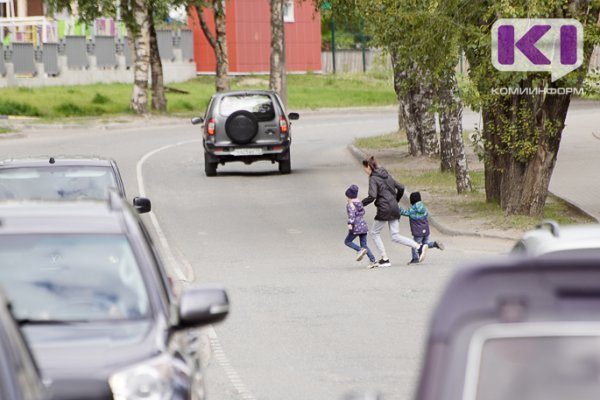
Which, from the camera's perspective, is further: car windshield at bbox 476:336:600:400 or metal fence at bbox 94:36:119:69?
metal fence at bbox 94:36:119:69

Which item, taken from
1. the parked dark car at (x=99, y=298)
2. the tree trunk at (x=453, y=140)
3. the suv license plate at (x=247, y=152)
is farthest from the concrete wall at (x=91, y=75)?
the parked dark car at (x=99, y=298)

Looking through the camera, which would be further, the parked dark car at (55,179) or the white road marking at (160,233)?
the white road marking at (160,233)

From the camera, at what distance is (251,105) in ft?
109

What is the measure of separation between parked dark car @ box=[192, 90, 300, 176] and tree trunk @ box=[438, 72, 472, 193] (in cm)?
352

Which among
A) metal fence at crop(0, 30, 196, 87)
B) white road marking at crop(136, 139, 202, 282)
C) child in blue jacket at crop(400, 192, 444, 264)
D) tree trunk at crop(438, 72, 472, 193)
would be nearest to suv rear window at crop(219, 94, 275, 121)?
white road marking at crop(136, 139, 202, 282)

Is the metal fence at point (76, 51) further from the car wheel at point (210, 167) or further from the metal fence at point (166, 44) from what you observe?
the car wheel at point (210, 167)

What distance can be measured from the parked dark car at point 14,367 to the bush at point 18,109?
49333 millimetres

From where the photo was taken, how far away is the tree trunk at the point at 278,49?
49.1 meters

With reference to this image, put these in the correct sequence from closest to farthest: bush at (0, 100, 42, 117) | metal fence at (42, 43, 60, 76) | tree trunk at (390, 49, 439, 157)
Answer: tree trunk at (390, 49, 439, 157) → bush at (0, 100, 42, 117) → metal fence at (42, 43, 60, 76)

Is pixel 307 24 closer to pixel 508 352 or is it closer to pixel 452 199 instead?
pixel 452 199

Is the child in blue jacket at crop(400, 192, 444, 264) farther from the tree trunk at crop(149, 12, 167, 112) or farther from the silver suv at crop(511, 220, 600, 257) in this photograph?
the tree trunk at crop(149, 12, 167, 112)

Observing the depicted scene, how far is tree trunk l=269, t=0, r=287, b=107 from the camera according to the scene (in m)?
49.1

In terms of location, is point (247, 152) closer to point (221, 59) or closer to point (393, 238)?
point (393, 238)

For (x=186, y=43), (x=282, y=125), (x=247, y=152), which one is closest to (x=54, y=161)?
(x=247, y=152)
